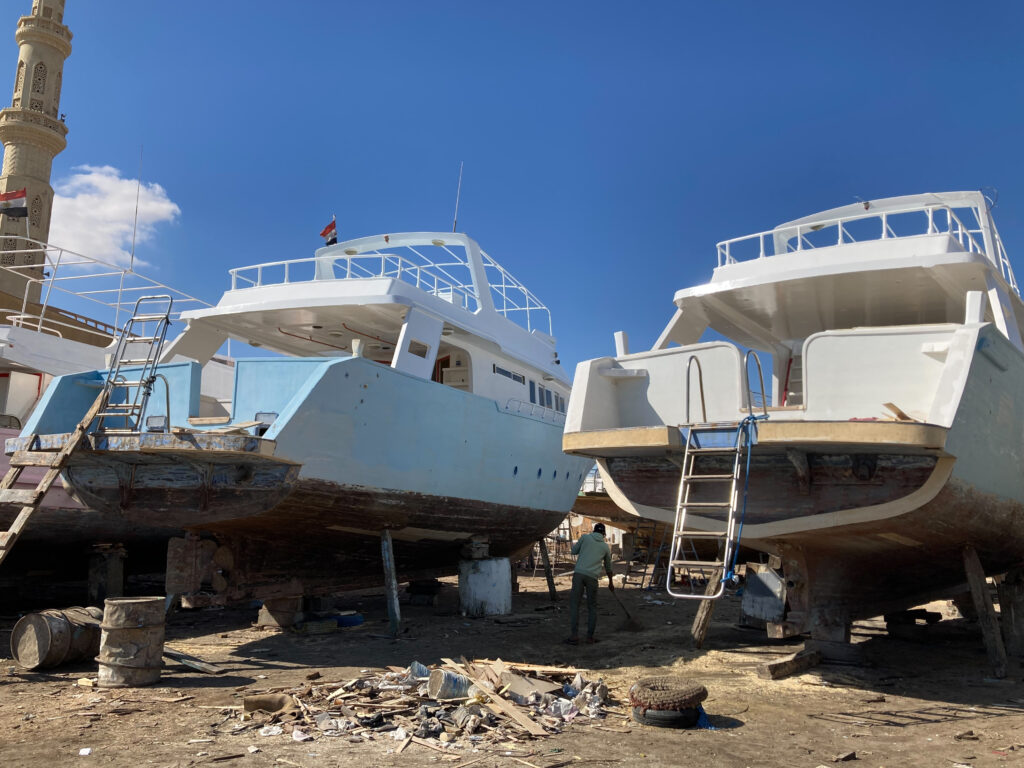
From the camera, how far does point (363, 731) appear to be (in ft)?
15.5

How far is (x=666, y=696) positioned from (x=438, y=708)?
1.49 meters

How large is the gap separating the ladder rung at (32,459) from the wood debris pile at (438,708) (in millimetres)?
3150

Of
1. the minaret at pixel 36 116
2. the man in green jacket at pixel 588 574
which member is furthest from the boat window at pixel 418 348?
the minaret at pixel 36 116

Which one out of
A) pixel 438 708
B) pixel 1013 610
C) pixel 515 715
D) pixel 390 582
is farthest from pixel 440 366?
pixel 1013 610

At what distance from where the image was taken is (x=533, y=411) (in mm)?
11992

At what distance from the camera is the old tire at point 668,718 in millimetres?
4941

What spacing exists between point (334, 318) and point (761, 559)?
35.1ft

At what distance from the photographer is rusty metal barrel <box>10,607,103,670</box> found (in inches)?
248

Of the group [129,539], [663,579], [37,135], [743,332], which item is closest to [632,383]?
[743,332]

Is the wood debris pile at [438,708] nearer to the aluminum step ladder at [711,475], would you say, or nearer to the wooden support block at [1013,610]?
the aluminum step ladder at [711,475]

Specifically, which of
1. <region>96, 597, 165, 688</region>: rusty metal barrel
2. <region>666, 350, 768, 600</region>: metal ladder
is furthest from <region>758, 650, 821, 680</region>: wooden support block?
<region>96, 597, 165, 688</region>: rusty metal barrel

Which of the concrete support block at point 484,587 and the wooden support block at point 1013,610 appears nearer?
the wooden support block at point 1013,610

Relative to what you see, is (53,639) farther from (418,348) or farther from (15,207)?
(15,207)

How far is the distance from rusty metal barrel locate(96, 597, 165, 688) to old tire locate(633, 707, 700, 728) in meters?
3.79
